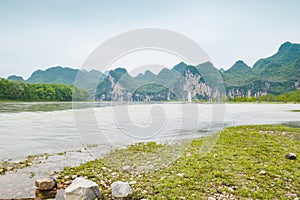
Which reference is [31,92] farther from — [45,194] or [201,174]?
[201,174]

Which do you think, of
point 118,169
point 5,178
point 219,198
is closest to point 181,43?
point 118,169

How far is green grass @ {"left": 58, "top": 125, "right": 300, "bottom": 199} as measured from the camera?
6176 mm

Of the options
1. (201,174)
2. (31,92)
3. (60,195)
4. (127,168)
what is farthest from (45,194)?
(31,92)

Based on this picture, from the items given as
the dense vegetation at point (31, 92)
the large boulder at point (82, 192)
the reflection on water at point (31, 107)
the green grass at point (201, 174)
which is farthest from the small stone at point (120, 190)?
the dense vegetation at point (31, 92)

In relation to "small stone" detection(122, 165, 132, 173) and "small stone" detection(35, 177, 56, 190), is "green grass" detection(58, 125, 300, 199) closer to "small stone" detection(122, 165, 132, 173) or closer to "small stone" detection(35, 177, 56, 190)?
"small stone" detection(122, 165, 132, 173)

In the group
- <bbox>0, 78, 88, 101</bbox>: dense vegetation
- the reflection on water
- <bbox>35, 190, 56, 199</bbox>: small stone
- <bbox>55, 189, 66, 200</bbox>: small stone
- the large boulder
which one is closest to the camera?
the large boulder

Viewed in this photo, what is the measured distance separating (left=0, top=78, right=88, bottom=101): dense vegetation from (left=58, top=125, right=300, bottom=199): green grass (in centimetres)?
7375

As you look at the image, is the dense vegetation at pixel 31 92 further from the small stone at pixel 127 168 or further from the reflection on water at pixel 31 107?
the small stone at pixel 127 168

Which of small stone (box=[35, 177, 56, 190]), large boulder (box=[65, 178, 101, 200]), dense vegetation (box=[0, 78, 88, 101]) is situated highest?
dense vegetation (box=[0, 78, 88, 101])

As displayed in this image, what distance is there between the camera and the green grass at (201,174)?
20.3 feet

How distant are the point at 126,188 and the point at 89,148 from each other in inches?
303

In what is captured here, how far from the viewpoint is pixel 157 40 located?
10422mm

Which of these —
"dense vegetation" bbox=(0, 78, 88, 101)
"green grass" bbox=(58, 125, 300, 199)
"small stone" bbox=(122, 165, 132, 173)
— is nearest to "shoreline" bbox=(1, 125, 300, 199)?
"green grass" bbox=(58, 125, 300, 199)

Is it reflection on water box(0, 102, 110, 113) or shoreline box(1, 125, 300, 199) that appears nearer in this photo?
shoreline box(1, 125, 300, 199)
